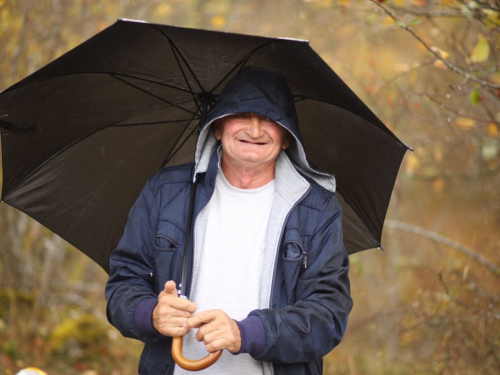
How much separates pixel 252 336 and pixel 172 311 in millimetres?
302

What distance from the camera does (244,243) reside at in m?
2.42

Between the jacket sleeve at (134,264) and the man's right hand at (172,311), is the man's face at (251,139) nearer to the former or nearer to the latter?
the jacket sleeve at (134,264)

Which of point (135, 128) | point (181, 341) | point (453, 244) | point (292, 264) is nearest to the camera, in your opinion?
point (181, 341)

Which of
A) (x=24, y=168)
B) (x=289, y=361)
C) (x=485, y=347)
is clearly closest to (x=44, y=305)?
(x=24, y=168)

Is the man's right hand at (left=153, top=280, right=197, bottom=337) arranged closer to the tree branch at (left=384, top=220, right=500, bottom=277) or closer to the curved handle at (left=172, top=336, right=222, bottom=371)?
the curved handle at (left=172, top=336, right=222, bottom=371)

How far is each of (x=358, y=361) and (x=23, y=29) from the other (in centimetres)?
507

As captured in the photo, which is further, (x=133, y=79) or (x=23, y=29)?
(x=23, y=29)

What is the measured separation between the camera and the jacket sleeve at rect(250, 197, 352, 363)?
2.15 m

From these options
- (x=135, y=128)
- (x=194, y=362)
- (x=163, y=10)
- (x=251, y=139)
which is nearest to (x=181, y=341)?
(x=194, y=362)

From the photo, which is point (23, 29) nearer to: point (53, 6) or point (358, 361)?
point (53, 6)

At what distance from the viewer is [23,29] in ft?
19.1

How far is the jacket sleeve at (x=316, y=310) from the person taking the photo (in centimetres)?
215

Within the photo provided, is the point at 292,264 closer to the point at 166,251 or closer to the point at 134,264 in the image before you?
the point at 166,251

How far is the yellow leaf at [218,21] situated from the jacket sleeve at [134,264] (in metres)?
5.57
